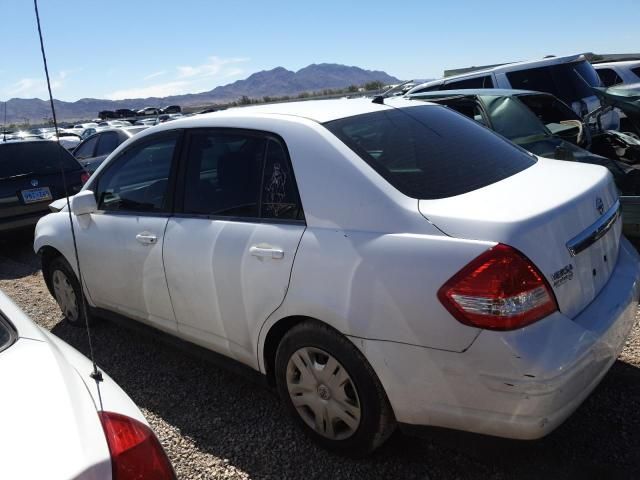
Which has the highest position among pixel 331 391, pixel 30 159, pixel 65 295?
pixel 30 159

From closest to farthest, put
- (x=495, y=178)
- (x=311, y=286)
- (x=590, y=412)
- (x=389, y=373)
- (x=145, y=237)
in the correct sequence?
(x=389, y=373) → (x=311, y=286) → (x=495, y=178) → (x=590, y=412) → (x=145, y=237)

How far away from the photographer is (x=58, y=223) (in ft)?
14.2

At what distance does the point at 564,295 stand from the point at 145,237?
92.4 inches

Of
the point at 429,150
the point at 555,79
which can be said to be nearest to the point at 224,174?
the point at 429,150

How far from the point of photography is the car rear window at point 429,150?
242 cm

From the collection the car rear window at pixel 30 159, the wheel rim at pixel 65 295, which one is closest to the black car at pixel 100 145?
the car rear window at pixel 30 159

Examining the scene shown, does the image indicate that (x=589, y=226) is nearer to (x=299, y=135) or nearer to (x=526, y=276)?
(x=526, y=276)

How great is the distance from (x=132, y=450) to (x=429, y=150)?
6.41 feet

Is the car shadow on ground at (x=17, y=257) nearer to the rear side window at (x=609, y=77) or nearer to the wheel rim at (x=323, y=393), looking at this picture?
the wheel rim at (x=323, y=393)

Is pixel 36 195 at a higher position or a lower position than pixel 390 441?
higher

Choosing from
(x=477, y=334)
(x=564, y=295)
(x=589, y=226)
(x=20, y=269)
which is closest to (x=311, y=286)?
(x=477, y=334)

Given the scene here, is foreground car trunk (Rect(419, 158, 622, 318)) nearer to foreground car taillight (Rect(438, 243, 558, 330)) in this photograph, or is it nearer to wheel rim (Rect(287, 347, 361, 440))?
foreground car taillight (Rect(438, 243, 558, 330))

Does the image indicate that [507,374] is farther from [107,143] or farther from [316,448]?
[107,143]

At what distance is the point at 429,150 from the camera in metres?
2.73
